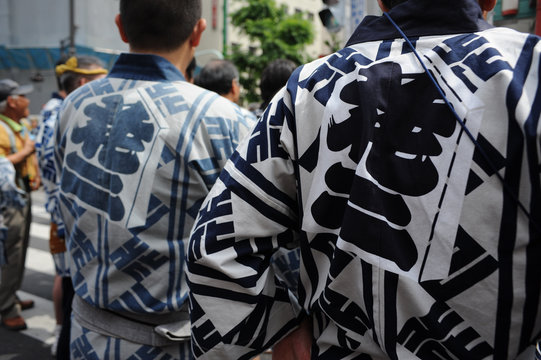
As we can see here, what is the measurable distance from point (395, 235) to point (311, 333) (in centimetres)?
37

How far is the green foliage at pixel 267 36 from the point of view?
911 inches

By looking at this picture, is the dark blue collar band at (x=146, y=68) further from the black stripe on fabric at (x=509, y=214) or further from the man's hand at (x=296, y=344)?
the black stripe on fabric at (x=509, y=214)

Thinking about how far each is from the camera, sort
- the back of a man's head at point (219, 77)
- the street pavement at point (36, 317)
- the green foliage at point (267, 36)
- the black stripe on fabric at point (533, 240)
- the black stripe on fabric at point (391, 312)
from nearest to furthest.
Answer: the black stripe on fabric at point (533, 240) → the black stripe on fabric at point (391, 312) → the back of a man's head at point (219, 77) → the street pavement at point (36, 317) → the green foliage at point (267, 36)

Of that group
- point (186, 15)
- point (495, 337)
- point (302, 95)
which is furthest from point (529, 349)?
point (186, 15)

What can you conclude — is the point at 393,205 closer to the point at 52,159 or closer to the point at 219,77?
the point at 52,159

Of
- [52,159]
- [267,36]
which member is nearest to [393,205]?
[52,159]

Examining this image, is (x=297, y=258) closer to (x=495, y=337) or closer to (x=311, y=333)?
(x=311, y=333)

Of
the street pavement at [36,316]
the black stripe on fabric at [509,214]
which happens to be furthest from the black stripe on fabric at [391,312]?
the street pavement at [36,316]

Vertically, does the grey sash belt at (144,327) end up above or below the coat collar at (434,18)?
below

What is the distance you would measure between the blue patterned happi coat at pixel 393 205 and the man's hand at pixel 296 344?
29mm

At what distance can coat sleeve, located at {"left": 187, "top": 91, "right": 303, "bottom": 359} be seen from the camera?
110 centimetres

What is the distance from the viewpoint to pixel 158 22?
1781 mm

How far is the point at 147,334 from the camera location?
5.51ft

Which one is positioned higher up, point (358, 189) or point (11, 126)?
point (358, 189)
